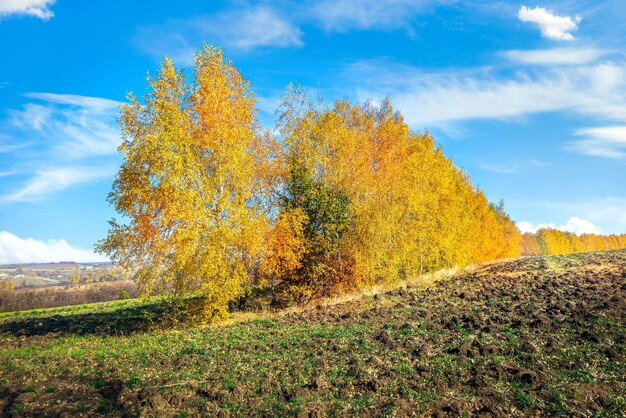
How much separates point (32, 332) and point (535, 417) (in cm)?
2417

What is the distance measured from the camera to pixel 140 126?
2102cm

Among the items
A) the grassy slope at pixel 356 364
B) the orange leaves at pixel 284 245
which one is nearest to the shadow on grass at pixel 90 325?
the grassy slope at pixel 356 364

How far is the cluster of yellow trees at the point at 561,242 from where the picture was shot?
10994 cm

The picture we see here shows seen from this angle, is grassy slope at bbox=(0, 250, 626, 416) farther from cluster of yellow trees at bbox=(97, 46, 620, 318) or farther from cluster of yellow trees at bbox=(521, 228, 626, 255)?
cluster of yellow trees at bbox=(521, 228, 626, 255)

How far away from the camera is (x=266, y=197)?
2630cm

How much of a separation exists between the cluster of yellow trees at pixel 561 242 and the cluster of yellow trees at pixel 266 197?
8635 cm

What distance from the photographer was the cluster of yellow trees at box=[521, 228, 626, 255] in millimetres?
109938

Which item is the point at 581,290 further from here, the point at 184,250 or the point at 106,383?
the point at 106,383

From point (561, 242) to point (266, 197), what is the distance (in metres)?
112

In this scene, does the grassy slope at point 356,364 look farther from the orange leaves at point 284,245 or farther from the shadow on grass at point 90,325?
the orange leaves at point 284,245

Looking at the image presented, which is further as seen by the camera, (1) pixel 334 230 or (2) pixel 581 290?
(1) pixel 334 230

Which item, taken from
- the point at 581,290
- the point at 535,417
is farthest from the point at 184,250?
the point at 581,290

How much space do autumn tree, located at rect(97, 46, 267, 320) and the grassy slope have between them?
2.76 metres

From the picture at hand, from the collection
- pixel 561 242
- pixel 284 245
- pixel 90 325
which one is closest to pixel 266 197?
pixel 284 245
